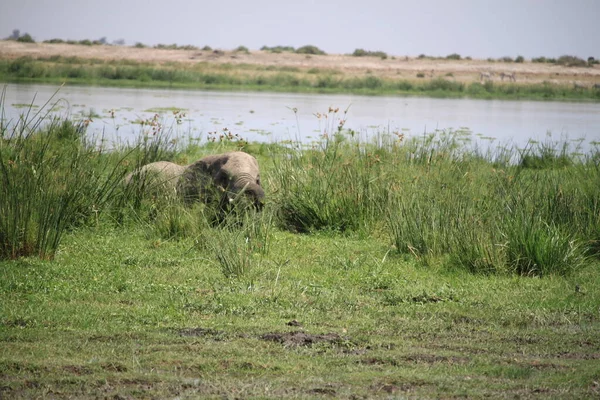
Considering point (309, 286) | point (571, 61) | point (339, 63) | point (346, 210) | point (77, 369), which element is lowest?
point (309, 286)

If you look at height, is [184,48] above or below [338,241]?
above

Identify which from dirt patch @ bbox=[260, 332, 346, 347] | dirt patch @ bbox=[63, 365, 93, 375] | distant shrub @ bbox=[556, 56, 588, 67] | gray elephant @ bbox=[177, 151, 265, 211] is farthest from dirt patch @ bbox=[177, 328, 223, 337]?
distant shrub @ bbox=[556, 56, 588, 67]

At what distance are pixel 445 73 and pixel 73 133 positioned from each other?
5372cm

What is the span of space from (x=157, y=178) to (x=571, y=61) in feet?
252

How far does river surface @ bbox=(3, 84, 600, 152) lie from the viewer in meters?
23.9

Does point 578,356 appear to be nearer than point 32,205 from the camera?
Yes

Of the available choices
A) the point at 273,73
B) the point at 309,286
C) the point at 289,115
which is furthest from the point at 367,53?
the point at 309,286

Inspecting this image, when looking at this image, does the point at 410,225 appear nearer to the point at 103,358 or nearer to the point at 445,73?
the point at 103,358

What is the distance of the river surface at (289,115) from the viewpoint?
23.9 meters

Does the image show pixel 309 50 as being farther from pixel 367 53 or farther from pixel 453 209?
pixel 453 209

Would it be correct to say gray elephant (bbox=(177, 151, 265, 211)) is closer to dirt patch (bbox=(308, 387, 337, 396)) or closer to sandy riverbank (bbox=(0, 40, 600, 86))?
dirt patch (bbox=(308, 387, 337, 396))

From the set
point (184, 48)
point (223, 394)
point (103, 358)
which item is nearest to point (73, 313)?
point (103, 358)

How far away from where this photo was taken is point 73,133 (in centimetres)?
1575

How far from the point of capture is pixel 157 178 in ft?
37.2
